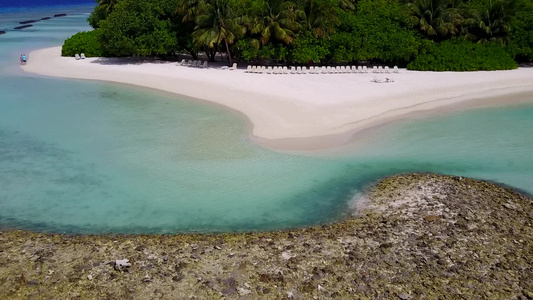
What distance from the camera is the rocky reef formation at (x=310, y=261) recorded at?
11.8 metres

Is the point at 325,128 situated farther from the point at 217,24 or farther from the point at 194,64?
the point at 194,64

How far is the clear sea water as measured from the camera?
16594 mm

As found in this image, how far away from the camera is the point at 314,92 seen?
31.2 metres

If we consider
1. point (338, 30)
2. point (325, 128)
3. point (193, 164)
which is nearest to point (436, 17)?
point (338, 30)

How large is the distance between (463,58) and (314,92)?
625 inches

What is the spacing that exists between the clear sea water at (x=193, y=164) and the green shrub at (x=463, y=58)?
29.9 ft

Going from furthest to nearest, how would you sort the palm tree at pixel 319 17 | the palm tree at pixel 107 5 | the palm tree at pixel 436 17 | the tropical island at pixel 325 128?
the palm tree at pixel 107 5 → the palm tree at pixel 436 17 → the palm tree at pixel 319 17 → the tropical island at pixel 325 128

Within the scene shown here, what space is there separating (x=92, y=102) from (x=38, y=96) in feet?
16.0

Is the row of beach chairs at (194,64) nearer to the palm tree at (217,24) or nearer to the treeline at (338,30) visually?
the treeline at (338,30)

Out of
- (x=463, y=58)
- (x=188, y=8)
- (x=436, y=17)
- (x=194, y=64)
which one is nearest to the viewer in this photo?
(x=463, y=58)

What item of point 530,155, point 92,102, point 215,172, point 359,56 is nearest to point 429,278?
point 215,172

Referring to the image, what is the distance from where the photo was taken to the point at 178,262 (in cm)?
1307

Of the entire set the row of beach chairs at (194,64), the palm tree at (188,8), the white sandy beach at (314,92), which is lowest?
the white sandy beach at (314,92)

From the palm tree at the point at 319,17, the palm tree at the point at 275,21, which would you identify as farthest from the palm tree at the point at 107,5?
the palm tree at the point at 319,17
